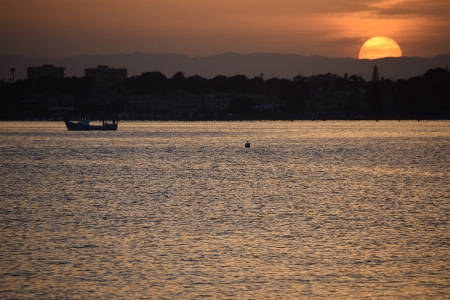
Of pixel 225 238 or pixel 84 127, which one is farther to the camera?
pixel 84 127

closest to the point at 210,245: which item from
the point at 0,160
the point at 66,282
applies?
the point at 66,282

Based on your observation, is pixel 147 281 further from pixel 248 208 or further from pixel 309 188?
pixel 309 188

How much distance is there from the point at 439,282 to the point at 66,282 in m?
9.50

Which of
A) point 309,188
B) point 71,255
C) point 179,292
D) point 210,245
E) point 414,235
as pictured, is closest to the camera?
point 179,292

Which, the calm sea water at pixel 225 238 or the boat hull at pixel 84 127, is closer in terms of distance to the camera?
the calm sea water at pixel 225 238

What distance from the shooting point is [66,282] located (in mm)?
18344

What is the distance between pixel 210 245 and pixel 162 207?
9599 millimetres

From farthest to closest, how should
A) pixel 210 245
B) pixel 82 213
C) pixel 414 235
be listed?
pixel 82 213
pixel 414 235
pixel 210 245

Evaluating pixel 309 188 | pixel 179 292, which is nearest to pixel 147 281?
pixel 179 292

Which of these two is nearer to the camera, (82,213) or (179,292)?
(179,292)

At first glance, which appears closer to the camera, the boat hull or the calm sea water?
the calm sea water

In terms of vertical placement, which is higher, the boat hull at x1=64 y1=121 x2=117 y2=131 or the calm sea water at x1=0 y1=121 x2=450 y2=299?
the boat hull at x1=64 y1=121 x2=117 y2=131

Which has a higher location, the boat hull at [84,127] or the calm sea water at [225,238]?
the boat hull at [84,127]

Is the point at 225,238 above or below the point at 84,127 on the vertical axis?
below
